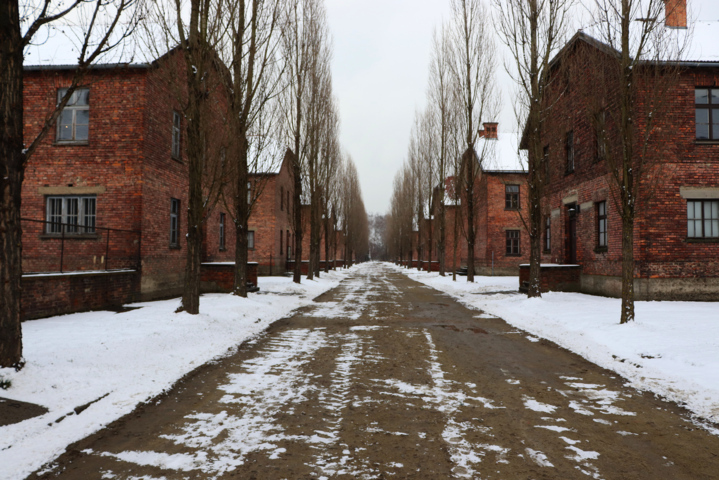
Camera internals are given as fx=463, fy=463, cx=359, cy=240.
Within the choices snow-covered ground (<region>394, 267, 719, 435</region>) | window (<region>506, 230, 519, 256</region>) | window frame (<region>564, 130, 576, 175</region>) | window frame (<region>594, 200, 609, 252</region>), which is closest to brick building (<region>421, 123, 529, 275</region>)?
window (<region>506, 230, 519, 256</region>)

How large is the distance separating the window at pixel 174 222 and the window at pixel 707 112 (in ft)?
56.1

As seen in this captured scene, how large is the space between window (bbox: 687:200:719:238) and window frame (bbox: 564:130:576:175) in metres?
5.09

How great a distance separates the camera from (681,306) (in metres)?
12.2

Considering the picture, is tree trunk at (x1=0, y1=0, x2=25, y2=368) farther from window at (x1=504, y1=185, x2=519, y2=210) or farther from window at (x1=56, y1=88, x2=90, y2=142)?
window at (x1=504, y1=185, x2=519, y2=210)

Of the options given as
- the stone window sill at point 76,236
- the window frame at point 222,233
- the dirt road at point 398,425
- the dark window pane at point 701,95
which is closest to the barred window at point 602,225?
the dark window pane at point 701,95

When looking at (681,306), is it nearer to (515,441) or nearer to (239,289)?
(515,441)

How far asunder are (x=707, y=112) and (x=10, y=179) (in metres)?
17.6

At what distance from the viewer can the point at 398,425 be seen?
4129 mm

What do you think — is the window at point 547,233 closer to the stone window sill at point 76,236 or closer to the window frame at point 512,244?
the window frame at point 512,244

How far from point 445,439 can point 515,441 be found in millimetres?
567

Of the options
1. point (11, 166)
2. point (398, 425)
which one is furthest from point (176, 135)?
point (398, 425)

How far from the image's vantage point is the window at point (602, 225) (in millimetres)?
16188

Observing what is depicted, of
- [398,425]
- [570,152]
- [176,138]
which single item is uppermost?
[570,152]

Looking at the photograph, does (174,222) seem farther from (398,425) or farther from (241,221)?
(398,425)
